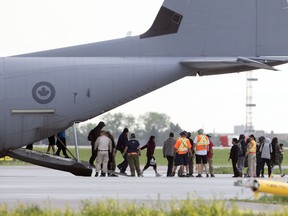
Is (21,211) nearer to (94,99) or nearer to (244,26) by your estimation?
(94,99)

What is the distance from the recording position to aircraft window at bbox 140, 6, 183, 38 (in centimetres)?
3547

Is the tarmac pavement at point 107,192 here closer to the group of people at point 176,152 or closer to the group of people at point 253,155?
the group of people at point 176,152

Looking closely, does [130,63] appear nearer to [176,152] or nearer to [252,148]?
[176,152]

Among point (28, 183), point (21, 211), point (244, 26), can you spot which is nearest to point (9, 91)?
point (28, 183)

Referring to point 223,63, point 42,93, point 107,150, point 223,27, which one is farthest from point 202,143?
point 42,93

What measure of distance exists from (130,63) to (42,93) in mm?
3417

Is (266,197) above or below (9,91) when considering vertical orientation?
below

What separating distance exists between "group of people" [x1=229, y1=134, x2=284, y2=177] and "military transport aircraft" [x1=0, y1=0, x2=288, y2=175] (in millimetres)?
5443

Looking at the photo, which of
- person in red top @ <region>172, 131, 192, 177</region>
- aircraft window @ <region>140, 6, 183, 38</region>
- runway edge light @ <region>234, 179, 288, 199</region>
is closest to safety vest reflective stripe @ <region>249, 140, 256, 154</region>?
person in red top @ <region>172, 131, 192, 177</region>

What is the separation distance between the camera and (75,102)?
3412 centimetres

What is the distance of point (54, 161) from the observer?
1393 inches

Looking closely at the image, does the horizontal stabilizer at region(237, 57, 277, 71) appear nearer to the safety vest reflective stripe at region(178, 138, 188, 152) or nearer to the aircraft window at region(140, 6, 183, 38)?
the aircraft window at region(140, 6, 183, 38)

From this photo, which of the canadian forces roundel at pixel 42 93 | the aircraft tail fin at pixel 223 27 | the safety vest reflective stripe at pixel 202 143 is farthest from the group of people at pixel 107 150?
the aircraft tail fin at pixel 223 27

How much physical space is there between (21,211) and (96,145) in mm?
18152
